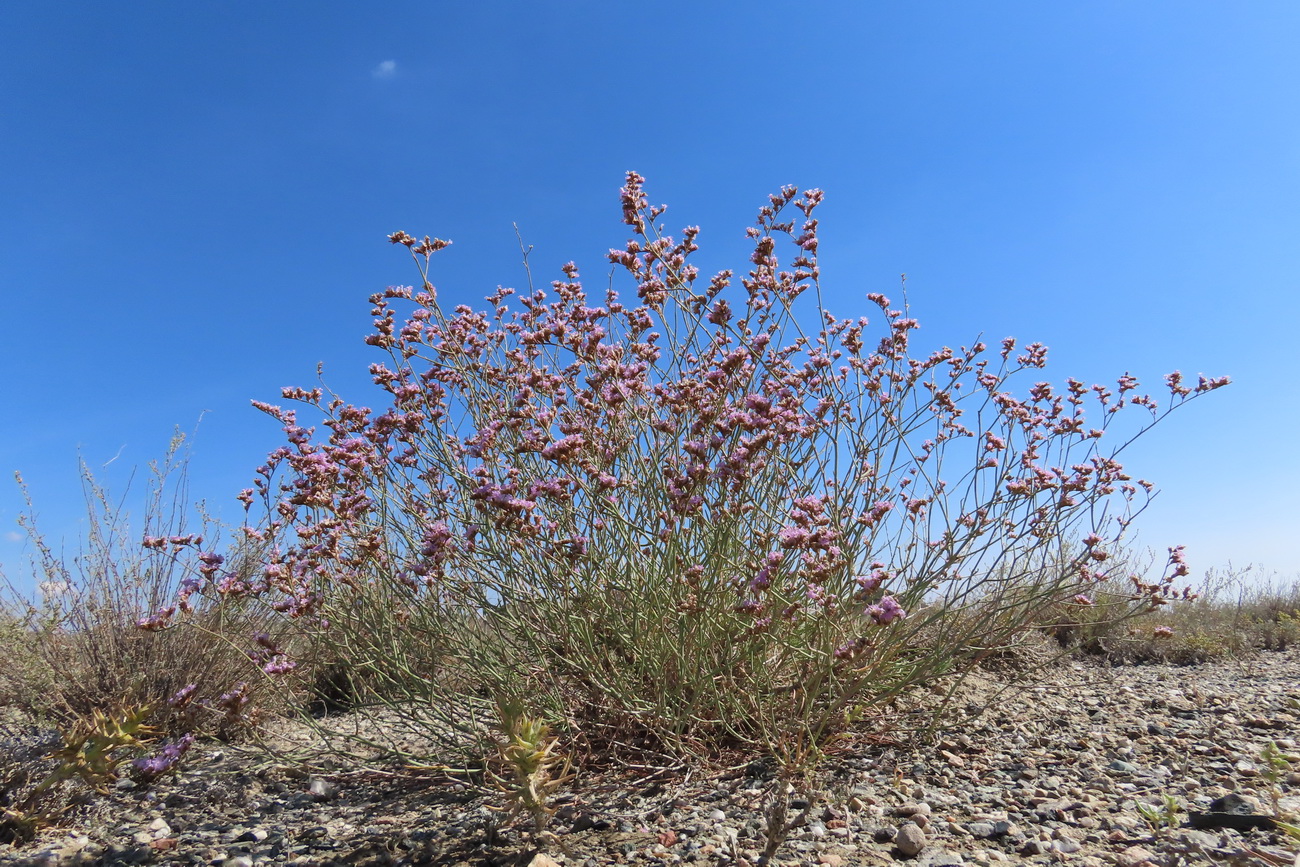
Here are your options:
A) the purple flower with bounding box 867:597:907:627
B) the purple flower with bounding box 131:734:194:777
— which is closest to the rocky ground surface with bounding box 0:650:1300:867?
the purple flower with bounding box 131:734:194:777

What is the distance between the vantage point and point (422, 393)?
4.10 m

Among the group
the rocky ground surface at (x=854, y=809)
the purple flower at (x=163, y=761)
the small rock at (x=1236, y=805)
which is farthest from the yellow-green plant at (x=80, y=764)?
the small rock at (x=1236, y=805)

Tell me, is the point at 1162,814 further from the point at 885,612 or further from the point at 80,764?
the point at 80,764

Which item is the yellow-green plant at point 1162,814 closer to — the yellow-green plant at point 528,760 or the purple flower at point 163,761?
the yellow-green plant at point 528,760

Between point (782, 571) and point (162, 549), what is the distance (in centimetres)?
339

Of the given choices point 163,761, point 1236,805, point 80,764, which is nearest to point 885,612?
point 1236,805

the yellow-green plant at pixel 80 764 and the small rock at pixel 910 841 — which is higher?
the yellow-green plant at pixel 80 764

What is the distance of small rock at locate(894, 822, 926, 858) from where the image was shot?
254 centimetres

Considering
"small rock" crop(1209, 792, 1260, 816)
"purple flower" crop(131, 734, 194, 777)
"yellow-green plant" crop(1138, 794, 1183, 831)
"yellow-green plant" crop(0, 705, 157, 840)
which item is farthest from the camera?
"purple flower" crop(131, 734, 194, 777)

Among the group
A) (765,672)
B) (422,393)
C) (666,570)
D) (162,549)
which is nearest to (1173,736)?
(765,672)

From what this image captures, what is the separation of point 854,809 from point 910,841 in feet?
1.37

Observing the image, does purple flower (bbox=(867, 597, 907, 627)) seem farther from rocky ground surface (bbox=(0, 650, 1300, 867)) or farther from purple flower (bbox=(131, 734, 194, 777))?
purple flower (bbox=(131, 734, 194, 777))

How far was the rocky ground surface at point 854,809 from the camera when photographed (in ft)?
8.43

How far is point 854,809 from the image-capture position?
116 inches
